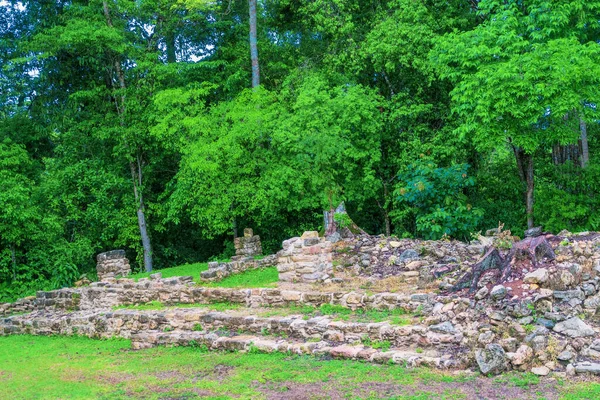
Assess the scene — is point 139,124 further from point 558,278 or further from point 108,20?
point 558,278

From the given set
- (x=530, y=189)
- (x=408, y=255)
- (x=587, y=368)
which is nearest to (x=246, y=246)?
(x=408, y=255)

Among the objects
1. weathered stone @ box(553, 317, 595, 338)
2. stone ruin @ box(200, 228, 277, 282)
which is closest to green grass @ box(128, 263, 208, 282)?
stone ruin @ box(200, 228, 277, 282)

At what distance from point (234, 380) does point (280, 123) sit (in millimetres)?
13581

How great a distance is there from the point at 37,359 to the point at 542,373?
9.34m

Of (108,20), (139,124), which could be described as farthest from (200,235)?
(108,20)

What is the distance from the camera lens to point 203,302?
13688 mm

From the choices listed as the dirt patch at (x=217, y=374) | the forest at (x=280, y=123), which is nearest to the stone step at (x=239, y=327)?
the dirt patch at (x=217, y=374)

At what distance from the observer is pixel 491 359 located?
754 cm

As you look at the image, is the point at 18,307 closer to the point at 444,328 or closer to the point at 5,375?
the point at 5,375

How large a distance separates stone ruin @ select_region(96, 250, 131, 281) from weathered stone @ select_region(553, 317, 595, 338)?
16.6m

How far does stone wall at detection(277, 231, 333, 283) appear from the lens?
13.3 metres

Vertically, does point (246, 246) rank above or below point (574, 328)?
above

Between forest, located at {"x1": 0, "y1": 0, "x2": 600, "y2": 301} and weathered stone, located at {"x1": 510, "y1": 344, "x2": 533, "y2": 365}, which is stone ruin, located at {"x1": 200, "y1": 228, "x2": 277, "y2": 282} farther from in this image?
weathered stone, located at {"x1": 510, "y1": 344, "x2": 533, "y2": 365}

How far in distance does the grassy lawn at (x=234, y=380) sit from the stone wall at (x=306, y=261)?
343cm
